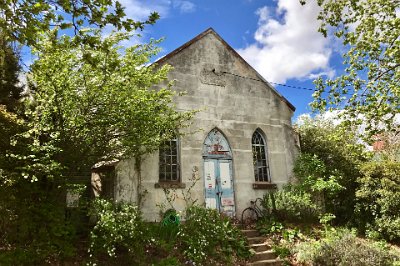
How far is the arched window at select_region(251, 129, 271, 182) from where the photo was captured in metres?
13.5

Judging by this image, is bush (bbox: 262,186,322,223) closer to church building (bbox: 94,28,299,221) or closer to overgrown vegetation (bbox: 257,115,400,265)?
overgrown vegetation (bbox: 257,115,400,265)

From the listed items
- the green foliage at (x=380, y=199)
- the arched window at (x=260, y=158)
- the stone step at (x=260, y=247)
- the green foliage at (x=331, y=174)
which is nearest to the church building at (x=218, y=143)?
the arched window at (x=260, y=158)

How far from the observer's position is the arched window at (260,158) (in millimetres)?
13514

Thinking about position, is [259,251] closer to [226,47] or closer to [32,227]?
[32,227]

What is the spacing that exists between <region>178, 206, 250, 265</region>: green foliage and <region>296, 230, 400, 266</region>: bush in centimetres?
175

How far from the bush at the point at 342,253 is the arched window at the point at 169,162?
4.69 meters

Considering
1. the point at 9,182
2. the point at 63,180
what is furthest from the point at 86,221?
the point at 9,182

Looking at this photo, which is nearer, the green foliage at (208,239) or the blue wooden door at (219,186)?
the green foliage at (208,239)

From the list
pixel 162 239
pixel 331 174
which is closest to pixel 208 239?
pixel 162 239

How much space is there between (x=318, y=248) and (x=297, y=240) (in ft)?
3.83

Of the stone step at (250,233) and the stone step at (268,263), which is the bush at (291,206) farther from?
the stone step at (268,263)

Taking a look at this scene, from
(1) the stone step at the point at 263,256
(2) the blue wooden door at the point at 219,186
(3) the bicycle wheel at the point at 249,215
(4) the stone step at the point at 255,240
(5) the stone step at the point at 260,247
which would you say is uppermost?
(2) the blue wooden door at the point at 219,186

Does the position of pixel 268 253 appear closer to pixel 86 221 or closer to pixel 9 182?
pixel 86 221

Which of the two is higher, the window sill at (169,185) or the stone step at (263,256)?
the window sill at (169,185)
